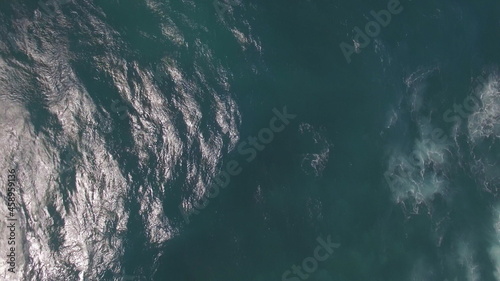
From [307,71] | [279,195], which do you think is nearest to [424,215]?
[279,195]

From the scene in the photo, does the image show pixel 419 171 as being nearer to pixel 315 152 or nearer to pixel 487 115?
pixel 487 115

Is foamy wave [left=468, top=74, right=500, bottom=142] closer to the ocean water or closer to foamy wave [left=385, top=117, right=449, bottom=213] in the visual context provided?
the ocean water

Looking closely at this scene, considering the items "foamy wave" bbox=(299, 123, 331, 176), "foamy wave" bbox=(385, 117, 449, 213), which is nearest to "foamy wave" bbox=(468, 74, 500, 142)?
"foamy wave" bbox=(385, 117, 449, 213)

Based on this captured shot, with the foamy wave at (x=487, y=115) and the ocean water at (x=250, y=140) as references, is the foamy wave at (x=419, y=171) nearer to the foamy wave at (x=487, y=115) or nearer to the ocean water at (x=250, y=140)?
the ocean water at (x=250, y=140)

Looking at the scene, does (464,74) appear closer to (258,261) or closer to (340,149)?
(340,149)

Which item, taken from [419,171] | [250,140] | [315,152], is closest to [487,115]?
[419,171]

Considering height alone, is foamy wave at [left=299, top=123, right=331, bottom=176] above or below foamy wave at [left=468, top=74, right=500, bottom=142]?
above

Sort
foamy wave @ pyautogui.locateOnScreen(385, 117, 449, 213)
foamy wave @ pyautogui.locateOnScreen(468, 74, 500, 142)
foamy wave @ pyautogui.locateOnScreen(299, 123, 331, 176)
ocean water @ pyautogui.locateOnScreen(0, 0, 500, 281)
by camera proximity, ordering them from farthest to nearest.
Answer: foamy wave @ pyautogui.locateOnScreen(468, 74, 500, 142) → foamy wave @ pyautogui.locateOnScreen(385, 117, 449, 213) → foamy wave @ pyautogui.locateOnScreen(299, 123, 331, 176) → ocean water @ pyautogui.locateOnScreen(0, 0, 500, 281)

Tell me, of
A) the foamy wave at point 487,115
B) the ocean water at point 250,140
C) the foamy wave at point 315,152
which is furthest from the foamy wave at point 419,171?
the foamy wave at point 315,152
